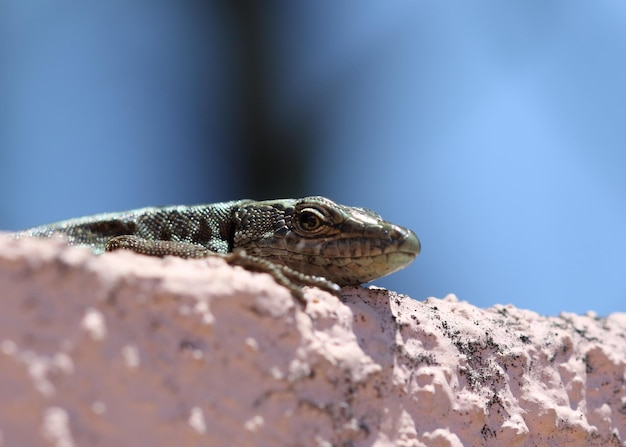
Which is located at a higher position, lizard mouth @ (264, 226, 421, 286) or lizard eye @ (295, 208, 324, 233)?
lizard eye @ (295, 208, 324, 233)

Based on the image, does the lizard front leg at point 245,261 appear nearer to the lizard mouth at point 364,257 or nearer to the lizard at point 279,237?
the lizard at point 279,237

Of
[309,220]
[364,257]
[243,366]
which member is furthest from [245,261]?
[309,220]

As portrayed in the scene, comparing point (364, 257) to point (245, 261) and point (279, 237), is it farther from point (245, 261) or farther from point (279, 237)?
point (245, 261)

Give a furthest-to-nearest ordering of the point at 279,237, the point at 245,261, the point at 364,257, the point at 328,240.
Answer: the point at 279,237
the point at 328,240
the point at 364,257
the point at 245,261

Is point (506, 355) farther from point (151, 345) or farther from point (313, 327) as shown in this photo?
point (151, 345)

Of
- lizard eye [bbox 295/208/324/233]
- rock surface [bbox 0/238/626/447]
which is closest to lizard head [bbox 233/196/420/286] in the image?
lizard eye [bbox 295/208/324/233]

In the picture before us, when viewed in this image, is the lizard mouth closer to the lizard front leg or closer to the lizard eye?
the lizard eye

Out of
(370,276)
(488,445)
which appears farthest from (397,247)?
(488,445)
